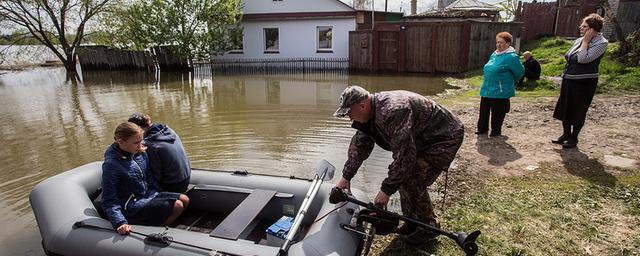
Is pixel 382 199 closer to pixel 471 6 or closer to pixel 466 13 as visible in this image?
pixel 466 13

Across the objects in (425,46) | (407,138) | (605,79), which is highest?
(425,46)

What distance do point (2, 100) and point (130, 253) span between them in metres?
13.1

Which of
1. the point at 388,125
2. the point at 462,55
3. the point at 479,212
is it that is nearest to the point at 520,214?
the point at 479,212

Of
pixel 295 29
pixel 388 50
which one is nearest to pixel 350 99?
pixel 388 50

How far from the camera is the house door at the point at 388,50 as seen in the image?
17.6 metres

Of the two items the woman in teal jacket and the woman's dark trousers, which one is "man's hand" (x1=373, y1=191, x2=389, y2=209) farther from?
the woman's dark trousers

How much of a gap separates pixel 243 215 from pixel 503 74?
13.7ft

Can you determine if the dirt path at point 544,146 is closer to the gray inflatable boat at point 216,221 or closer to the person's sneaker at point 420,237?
the person's sneaker at point 420,237

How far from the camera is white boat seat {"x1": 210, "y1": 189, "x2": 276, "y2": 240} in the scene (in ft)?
10.3

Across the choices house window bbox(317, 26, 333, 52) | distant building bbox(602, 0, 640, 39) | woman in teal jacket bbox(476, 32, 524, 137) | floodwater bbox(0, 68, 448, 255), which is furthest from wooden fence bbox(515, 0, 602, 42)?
woman in teal jacket bbox(476, 32, 524, 137)

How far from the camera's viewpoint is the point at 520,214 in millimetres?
3854

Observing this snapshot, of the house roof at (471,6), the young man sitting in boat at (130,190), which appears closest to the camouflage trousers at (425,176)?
the young man sitting in boat at (130,190)

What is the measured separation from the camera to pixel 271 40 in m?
22.0

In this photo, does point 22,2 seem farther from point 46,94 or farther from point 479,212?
point 479,212
